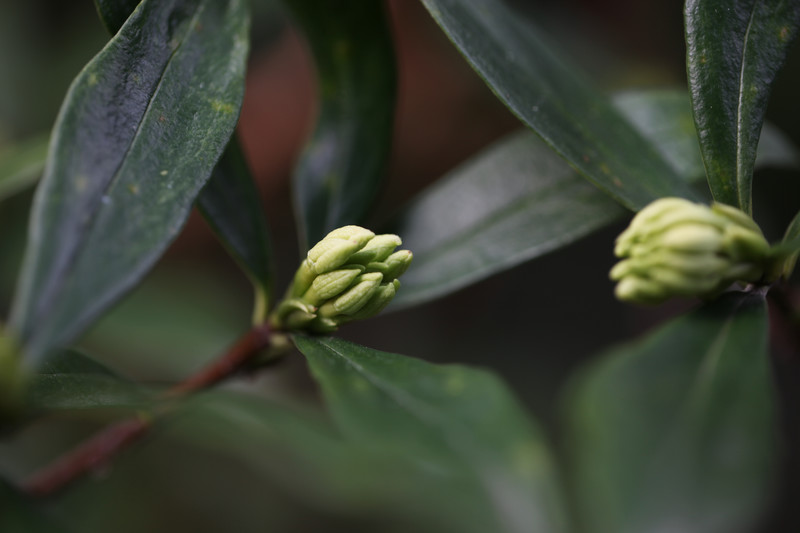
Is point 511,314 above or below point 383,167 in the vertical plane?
below

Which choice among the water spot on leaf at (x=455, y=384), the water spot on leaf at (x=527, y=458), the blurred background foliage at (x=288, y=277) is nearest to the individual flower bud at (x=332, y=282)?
the water spot on leaf at (x=455, y=384)

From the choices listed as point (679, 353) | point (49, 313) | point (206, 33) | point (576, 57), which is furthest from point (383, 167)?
point (576, 57)

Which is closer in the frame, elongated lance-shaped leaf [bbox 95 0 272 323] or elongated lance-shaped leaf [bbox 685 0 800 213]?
elongated lance-shaped leaf [bbox 685 0 800 213]

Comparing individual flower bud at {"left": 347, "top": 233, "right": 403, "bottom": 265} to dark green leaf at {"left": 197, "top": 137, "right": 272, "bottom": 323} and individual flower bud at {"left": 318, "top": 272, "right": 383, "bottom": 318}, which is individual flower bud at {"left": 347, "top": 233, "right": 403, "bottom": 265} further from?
dark green leaf at {"left": 197, "top": 137, "right": 272, "bottom": 323}

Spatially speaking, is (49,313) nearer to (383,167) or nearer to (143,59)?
(143,59)

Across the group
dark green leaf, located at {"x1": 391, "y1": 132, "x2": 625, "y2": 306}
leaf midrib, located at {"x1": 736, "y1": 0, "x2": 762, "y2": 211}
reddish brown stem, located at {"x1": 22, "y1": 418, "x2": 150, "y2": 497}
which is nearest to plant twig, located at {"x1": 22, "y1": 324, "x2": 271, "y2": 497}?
→ reddish brown stem, located at {"x1": 22, "y1": 418, "x2": 150, "y2": 497}

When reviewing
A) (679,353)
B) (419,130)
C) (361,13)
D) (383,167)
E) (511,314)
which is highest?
(361,13)

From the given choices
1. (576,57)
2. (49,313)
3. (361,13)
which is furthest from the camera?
(576,57)
